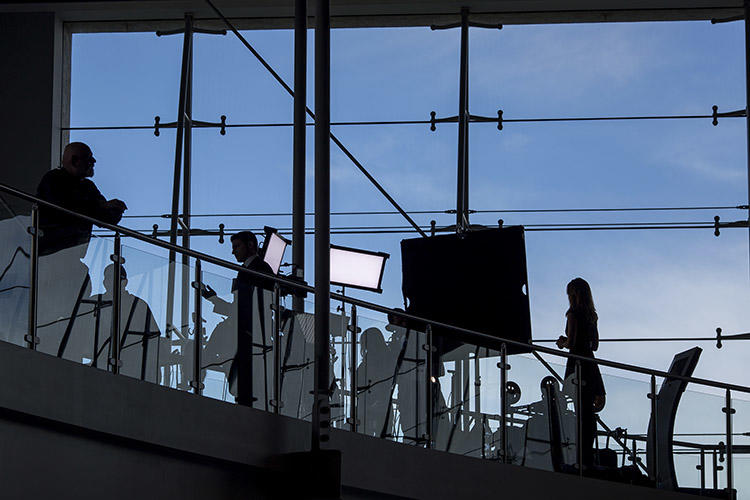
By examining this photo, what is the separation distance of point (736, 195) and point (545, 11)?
240 centimetres

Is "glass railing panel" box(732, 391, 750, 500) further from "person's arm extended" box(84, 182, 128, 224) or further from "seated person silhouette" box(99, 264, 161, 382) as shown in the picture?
"person's arm extended" box(84, 182, 128, 224)

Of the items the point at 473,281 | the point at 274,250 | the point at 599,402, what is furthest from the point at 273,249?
the point at 599,402

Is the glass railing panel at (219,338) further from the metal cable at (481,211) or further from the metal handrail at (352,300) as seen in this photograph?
the metal cable at (481,211)

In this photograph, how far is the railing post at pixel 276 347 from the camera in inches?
246

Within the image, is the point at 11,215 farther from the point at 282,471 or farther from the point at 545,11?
the point at 545,11

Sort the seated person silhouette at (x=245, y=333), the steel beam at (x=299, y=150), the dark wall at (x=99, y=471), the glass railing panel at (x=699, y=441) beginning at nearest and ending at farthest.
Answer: the dark wall at (x=99, y=471) < the seated person silhouette at (x=245, y=333) < the glass railing panel at (x=699, y=441) < the steel beam at (x=299, y=150)

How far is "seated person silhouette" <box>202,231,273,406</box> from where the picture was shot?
19.8 feet

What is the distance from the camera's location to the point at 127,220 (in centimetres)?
1255

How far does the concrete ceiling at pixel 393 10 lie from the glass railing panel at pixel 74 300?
7175 millimetres

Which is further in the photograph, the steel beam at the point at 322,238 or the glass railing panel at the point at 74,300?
the steel beam at the point at 322,238

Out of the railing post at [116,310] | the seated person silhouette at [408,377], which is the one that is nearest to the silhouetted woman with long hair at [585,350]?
the seated person silhouette at [408,377]

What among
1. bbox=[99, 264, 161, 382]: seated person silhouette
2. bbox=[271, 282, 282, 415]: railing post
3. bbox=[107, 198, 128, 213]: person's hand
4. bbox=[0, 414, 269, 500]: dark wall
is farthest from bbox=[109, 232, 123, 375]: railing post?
bbox=[271, 282, 282, 415]: railing post

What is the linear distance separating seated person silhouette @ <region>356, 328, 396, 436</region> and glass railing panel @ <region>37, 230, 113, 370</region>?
4.87ft

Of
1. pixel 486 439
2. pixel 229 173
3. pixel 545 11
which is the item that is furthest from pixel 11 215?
pixel 545 11
